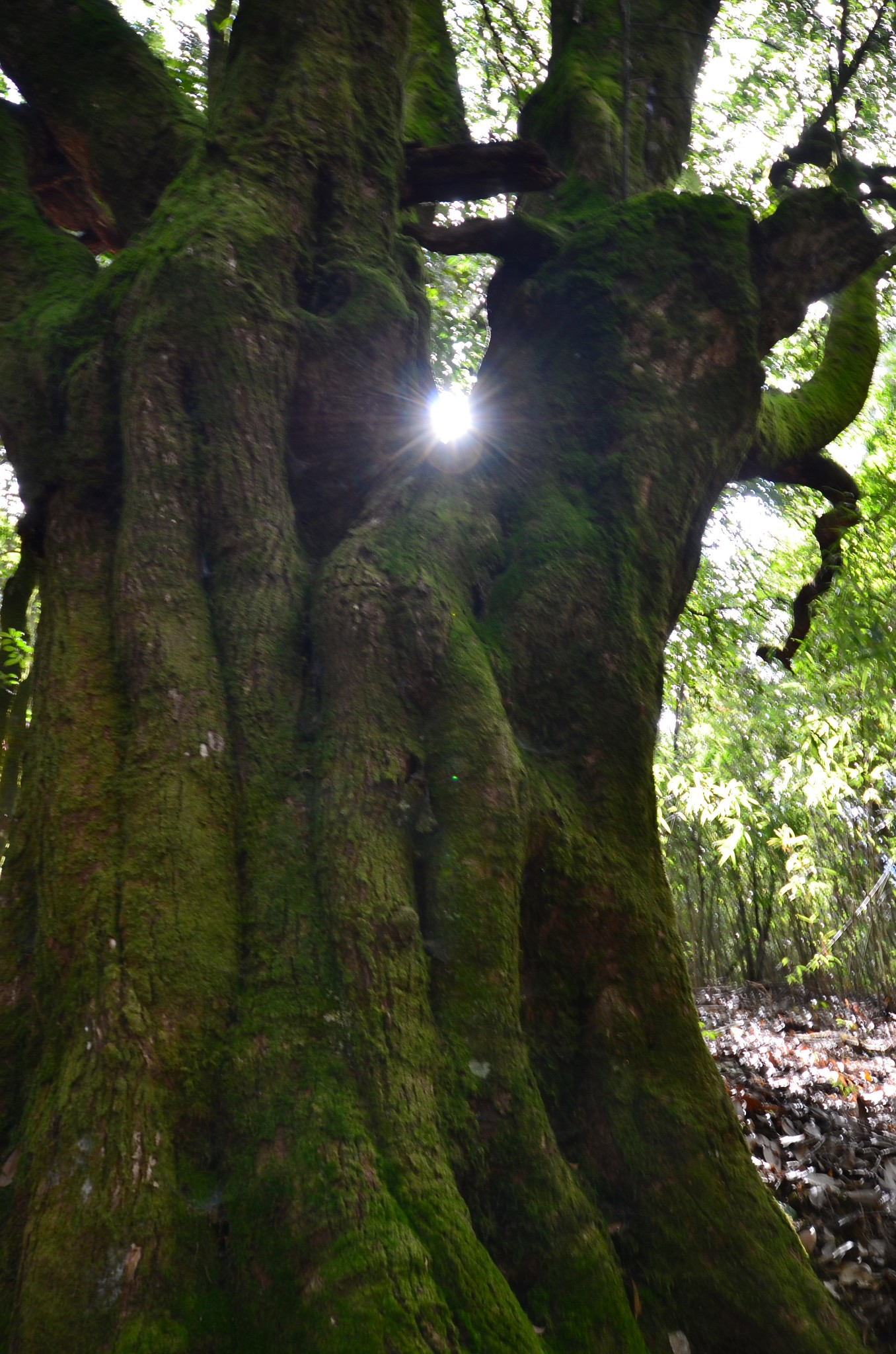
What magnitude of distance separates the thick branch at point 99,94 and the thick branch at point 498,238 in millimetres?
1178

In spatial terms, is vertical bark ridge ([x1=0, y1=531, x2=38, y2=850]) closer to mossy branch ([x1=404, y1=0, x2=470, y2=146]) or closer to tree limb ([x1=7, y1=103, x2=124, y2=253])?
tree limb ([x1=7, y1=103, x2=124, y2=253])

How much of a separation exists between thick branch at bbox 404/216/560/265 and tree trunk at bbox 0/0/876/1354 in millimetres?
29

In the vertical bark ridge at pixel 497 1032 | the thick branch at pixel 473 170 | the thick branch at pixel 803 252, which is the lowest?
the vertical bark ridge at pixel 497 1032

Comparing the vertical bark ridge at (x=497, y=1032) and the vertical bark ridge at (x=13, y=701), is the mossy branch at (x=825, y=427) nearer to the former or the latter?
the vertical bark ridge at (x=497, y=1032)

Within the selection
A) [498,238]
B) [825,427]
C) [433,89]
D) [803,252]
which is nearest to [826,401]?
[825,427]

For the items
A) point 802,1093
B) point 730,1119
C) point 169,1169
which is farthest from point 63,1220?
point 802,1093

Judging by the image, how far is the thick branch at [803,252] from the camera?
165 inches

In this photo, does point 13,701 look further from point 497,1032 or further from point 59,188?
point 497,1032

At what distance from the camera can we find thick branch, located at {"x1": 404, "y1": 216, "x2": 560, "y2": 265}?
4.08 metres

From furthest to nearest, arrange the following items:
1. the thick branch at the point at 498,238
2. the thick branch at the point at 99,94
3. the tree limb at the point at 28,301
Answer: the thick branch at the point at 498,238 < the thick branch at the point at 99,94 < the tree limb at the point at 28,301

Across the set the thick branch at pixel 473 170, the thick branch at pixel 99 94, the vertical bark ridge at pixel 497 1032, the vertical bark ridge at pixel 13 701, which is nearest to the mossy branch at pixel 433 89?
the thick branch at pixel 473 170

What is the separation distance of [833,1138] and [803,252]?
4.21 m

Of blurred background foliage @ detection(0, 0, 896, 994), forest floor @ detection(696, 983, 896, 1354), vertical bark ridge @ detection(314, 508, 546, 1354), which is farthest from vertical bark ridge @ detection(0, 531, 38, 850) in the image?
forest floor @ detection(696, 983, 896, 1354)

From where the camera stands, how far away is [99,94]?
396 centimetres
